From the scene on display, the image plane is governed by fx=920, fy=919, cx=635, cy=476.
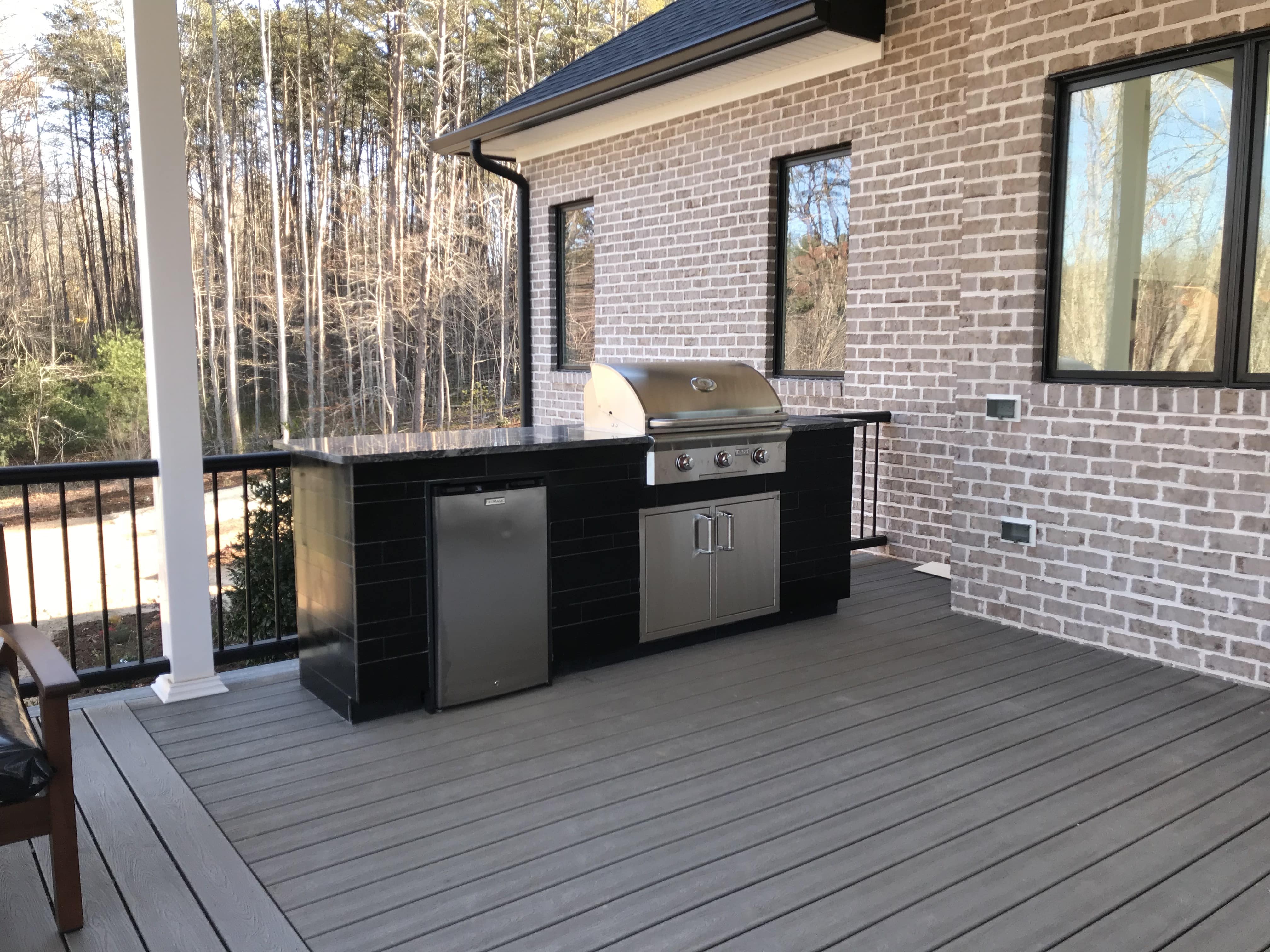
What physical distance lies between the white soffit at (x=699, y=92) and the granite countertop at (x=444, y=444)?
2981mm

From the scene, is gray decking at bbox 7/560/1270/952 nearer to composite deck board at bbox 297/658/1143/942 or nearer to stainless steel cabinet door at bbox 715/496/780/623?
composite deck board at bbox 297/658/1143/942

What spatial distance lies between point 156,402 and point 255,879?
1.87 meters

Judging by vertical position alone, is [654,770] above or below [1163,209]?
below

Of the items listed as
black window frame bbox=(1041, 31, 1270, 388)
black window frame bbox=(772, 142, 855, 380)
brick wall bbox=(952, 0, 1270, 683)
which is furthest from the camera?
black window frame bbox=(772, 142, 855, 380)

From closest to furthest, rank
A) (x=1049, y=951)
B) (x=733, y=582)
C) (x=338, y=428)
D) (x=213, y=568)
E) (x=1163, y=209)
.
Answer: (x=1049, y=951), (x=1163, y=209), (x=733, y=582), (x=213, y=568), (x=338, y=428)

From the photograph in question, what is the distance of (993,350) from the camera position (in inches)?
169

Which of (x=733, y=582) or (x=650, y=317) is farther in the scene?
(x=650, y=317)

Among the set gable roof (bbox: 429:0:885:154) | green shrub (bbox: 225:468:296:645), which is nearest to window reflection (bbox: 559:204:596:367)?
gable roof (bbox: 429:0:885:154)

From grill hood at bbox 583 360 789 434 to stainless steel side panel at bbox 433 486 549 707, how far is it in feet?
2.15

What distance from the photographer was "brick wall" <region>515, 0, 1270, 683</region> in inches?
143

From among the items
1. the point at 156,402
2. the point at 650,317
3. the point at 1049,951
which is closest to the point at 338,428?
the point at 650,317

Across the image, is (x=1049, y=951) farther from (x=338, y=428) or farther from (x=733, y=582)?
(x=338, y=428)

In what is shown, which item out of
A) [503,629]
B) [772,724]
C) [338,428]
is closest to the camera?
[772,724]

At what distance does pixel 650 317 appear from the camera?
7469mm
